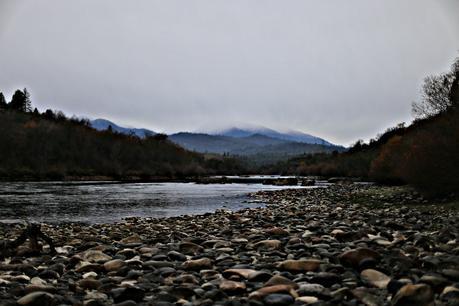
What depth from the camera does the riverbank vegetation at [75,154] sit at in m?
91.0

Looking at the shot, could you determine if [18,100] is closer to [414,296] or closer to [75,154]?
[75,154]

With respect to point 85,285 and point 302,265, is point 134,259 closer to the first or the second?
point 85,285

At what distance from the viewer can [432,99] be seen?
3047 cm

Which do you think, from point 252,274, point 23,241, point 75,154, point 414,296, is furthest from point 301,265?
point 75,154

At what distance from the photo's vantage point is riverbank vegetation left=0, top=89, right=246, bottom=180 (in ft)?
299

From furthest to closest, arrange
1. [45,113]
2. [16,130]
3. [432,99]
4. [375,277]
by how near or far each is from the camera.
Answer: [45,113], [16,130], [432,99], [375,277]

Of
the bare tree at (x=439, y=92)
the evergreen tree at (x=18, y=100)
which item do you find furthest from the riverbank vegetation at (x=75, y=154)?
the bare tree at (x=439, y=92)

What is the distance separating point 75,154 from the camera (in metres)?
108

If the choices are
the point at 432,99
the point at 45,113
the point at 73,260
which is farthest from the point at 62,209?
the point at 45,113

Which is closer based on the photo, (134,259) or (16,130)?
(134,259)

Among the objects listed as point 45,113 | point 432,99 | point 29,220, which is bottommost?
point 29,220

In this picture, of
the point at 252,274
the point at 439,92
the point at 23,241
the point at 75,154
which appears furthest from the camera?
the point at 75,154

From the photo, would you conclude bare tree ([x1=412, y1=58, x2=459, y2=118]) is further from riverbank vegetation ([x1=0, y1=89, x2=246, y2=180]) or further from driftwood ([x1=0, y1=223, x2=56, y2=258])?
riverbank vegetation ([x1=0, y1=89, x2=246, y2=180])

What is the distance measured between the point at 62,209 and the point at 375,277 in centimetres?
2267
